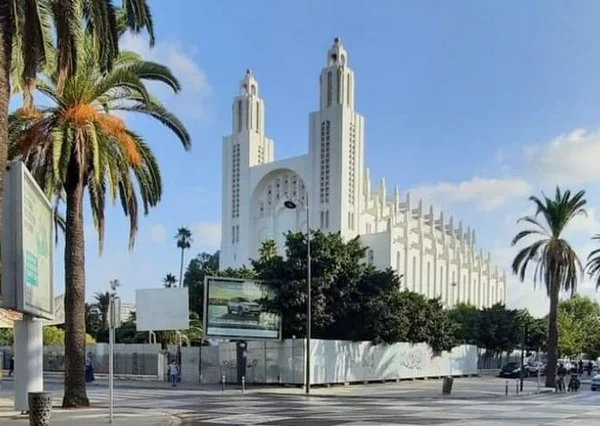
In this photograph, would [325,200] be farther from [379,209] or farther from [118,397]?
[118,397]

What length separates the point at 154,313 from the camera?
48.3 m

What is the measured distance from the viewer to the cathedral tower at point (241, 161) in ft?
355

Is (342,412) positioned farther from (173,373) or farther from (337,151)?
(337,151)

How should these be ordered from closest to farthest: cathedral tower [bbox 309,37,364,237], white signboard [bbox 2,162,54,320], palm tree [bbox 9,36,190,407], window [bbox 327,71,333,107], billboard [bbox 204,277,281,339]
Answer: white signboard [bbox 2,162,54,320] → palm tree [bbox 9,36,190,407] → billboard [bbox 204,277,281,339] → cathedral tower [bbox 309,37,364,237] → window [bbox 327,71,333,107]

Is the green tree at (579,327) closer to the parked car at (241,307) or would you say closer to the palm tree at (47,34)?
the parked car at (241,307)

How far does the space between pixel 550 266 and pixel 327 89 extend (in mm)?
60265

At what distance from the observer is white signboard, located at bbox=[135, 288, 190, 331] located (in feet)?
157

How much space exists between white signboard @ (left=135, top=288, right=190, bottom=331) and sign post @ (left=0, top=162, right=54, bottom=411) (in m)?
29.8

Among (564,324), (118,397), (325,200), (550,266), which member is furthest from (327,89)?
(118,397)

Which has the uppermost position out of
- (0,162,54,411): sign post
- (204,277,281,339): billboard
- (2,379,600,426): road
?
(0,162,54,411): sign post

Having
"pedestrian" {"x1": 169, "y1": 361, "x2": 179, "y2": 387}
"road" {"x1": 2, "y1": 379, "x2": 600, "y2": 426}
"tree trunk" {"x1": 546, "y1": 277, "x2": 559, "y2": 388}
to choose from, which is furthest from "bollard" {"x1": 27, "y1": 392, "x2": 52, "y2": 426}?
"tree trunk" {"x1": 546, "y1": 277, "x2": 559, "y2": 388}

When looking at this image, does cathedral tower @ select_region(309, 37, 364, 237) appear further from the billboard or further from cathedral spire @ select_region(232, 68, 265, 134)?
the billboard

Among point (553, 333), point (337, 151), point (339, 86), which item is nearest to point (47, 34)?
point (553, 333)

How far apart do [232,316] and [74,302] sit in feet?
64.6
